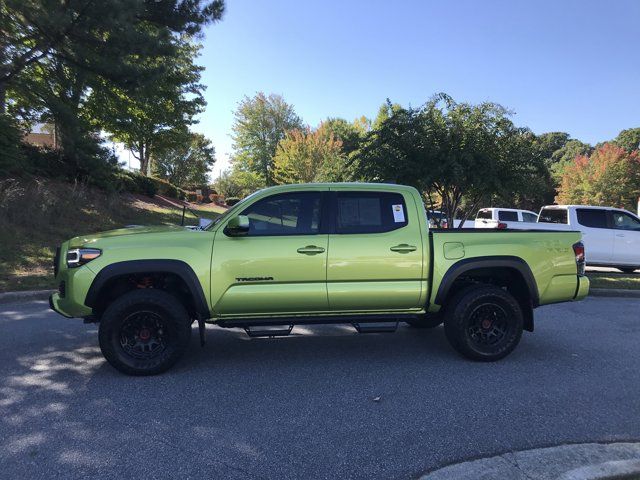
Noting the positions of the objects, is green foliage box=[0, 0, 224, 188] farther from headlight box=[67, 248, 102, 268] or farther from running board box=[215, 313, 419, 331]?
running board box=[215, 313, 419, 331]

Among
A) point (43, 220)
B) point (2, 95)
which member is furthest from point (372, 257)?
point (2, 95)

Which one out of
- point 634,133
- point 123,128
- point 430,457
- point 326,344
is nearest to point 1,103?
point 123,128

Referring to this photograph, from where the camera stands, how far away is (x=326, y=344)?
18.8 feet

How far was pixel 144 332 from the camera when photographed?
15.0 ft

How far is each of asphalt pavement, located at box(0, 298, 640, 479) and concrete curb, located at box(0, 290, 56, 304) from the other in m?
2.42

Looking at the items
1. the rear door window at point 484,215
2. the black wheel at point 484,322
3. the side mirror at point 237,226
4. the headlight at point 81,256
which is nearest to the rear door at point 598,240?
the rear door window at point 484,215

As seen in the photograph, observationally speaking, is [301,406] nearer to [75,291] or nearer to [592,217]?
[75,291]

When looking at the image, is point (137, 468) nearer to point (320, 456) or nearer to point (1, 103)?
point (320, 456)

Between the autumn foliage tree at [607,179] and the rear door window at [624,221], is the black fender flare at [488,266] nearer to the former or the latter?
the rear door window at [624,221]

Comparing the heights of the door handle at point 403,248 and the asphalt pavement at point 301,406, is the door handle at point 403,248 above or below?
above

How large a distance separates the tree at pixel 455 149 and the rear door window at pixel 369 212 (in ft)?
21.5

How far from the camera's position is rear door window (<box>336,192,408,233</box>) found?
4.93 m

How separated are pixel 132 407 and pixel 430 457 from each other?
7.95 feet

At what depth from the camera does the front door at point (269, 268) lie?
15.1 feet
